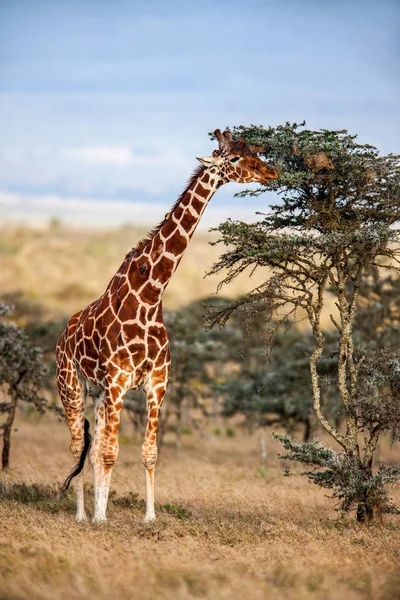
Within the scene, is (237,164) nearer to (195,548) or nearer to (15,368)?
(195,548)

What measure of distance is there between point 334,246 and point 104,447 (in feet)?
18.1

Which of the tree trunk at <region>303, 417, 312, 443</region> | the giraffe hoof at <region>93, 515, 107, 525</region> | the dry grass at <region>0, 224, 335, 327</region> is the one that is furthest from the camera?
the dry grass at <region>0, 224, 335, 327</region>

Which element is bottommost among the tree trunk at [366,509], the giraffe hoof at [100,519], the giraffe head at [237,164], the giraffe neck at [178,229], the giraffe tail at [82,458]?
the giraffe hoof at [100,519]

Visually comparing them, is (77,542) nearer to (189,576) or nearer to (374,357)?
(189,576)

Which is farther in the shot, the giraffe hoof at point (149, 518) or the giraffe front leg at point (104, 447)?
the giraffe front leg at point (104, 447)

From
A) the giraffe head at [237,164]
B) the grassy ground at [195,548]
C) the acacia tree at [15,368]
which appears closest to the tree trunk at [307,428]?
the grassy ground at [195,548]

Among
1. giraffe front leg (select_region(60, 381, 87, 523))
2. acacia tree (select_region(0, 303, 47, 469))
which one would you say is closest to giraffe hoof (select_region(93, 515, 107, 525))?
giraffe front leg (select_region(60, 381, 87, 523))

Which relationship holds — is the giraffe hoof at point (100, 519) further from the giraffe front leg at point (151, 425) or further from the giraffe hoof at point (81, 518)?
the giraffe front leg at point (151, 425)

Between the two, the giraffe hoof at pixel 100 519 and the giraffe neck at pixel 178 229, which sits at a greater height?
the giraffe neck at pixel 178 229

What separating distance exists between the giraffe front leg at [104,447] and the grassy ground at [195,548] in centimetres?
43

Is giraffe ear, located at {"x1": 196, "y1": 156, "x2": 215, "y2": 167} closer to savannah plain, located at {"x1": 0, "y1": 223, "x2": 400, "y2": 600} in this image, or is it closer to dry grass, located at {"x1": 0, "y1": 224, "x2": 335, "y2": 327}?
savannah plain, located at {"x1": 0, "y1": 223, "x2": 400, "y2": 600}

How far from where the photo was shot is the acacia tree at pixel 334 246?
13.4 m

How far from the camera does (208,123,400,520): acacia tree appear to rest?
13.4m

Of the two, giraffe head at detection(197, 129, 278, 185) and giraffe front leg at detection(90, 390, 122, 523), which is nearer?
giraffe front leg at detection(90, 390, 122, 523)
